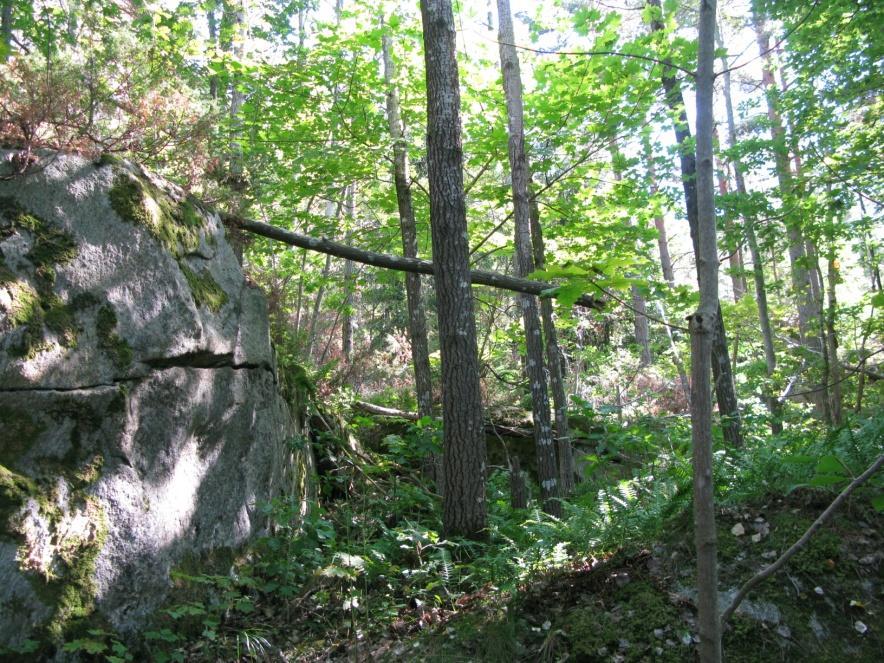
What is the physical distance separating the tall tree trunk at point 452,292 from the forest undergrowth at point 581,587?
17.5 inches

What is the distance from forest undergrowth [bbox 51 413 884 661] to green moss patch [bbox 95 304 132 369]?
5.10ft

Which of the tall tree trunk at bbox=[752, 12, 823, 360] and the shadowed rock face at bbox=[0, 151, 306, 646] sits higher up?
the tall tree trunk at bbox=[752, 12, 823, 360]

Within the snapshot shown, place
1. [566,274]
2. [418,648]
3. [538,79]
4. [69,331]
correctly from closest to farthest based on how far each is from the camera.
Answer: [566,274] → [418,648] → [69,331] → [538,79]

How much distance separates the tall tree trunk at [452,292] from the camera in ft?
17.1

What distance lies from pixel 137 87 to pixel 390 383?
49.8 feet

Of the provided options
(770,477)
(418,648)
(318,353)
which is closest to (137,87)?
(418,648)

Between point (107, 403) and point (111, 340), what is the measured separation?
1.47ft

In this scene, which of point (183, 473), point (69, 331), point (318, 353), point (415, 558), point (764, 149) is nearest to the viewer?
point (69, 331)

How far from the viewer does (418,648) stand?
3623 millimetres

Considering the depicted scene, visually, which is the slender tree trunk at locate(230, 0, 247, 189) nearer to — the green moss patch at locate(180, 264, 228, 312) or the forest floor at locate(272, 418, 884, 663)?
the green moss patch at locate(180, 264, 228, 312)

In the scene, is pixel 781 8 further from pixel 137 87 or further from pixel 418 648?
pixel 418 648

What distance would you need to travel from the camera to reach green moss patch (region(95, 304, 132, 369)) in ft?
13.3

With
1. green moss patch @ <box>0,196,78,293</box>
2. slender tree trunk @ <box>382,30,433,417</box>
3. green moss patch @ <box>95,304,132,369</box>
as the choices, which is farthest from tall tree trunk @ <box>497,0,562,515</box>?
green moss patch @ <box>0,196,78,293</box>

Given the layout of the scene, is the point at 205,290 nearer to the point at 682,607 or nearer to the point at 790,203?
the point at 682,607
